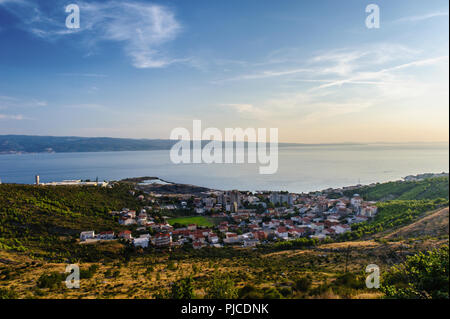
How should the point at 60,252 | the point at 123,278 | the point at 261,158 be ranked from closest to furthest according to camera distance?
→ 1. the point at 123,278
2. the point at 60,252
3. the point at 261,158

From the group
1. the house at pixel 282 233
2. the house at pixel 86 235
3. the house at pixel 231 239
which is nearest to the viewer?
the house at pixel 86 235

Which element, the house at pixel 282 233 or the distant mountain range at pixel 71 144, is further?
the distant mountain range at pixel 71 144

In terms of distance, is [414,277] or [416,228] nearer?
[414,277]

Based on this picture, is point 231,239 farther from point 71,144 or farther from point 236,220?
point 71,144

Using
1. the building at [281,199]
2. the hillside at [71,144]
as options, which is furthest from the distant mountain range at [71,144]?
the building at [281,199]

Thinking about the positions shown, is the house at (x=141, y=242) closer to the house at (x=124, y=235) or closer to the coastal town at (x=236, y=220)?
the coastal town at (x=236, y=220)
